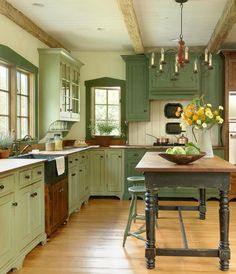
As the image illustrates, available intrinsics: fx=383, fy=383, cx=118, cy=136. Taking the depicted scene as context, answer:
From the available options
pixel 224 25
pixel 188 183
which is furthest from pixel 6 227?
pixel 224 25

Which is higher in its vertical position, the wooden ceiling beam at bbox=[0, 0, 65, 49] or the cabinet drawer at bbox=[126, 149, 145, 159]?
the wooden ceiling beam at bbox=[0, 0, 65, 49]

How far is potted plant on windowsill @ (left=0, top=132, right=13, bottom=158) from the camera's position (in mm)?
4371

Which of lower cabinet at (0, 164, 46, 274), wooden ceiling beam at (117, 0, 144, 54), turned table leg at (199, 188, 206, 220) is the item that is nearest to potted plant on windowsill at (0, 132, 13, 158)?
lower cabinet at (0, 164, 46, 274)

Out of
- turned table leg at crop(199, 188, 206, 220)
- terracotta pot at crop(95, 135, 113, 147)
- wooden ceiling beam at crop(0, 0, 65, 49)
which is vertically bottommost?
turned table leg at crop(199, 188, 206, 220)

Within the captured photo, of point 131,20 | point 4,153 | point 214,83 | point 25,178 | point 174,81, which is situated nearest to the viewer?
point 25,178

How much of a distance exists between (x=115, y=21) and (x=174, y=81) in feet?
6.25

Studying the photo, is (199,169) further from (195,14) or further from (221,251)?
(195,14)

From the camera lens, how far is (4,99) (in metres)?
4.97

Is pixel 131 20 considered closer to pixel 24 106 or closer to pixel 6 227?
pixel 24 106

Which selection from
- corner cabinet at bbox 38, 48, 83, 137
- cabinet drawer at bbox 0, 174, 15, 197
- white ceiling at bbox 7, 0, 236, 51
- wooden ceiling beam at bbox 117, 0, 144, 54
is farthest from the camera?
corner cabinet at bbox 38, 48, 83, 137

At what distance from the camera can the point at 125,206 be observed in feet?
20.6

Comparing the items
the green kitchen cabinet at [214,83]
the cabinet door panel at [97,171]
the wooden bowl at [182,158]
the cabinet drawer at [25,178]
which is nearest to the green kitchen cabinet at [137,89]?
the cabinet door panel at [97,171]

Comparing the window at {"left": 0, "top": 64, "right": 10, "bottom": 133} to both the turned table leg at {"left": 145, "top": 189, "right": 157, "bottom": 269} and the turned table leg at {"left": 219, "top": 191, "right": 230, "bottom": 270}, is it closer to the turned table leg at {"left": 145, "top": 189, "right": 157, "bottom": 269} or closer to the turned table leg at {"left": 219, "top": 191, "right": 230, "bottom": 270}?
the turned table leg at {"left": 145, "top": 189, "right": 157, "bottom": 269}

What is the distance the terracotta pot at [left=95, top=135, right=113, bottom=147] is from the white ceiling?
5.59 feet
